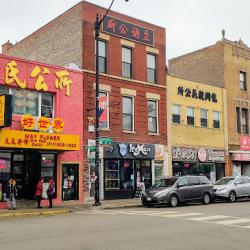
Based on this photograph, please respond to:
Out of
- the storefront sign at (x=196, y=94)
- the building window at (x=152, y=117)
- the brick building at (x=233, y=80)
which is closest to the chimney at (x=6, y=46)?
the building window at (x=152, y=117)

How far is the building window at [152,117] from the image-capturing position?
29.8 m

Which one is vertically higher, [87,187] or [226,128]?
[226,128]

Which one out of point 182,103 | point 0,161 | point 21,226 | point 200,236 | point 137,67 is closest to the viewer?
point 200,236

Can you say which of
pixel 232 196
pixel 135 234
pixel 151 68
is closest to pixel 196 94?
pixel 151 68

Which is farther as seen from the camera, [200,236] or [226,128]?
[226,128]

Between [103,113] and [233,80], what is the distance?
15192 millimetres

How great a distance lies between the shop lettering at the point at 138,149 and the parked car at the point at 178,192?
461cm

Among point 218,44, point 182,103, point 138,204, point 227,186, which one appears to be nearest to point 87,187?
point 138,204

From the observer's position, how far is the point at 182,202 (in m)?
23.6

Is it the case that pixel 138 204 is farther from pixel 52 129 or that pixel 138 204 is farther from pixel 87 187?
pixel 52 129

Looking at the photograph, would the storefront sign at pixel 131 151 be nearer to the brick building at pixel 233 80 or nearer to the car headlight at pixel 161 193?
the car headlight at pixel 161 193

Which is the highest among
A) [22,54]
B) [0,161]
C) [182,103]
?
[22,54]

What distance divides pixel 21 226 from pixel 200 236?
19.0 feet

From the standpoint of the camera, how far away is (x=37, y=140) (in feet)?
69.9
